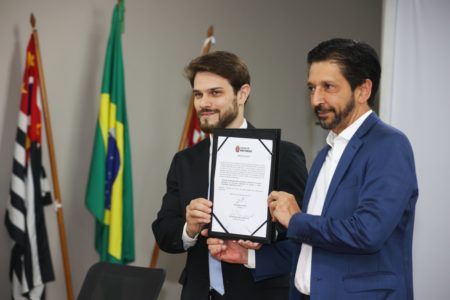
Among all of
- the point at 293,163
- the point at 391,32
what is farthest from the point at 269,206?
the point at 391,32

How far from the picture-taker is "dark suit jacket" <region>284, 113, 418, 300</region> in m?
1.77

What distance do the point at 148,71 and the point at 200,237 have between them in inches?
104

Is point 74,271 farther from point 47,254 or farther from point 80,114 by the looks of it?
point 80,114

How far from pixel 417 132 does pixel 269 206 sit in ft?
5.14

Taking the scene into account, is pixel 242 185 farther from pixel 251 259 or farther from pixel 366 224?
pixel 366 224

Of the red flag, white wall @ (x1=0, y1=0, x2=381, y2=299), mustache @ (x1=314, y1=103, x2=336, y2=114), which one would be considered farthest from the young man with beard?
white wall @ (x1=0, y1=0, x2=381, y2=299)

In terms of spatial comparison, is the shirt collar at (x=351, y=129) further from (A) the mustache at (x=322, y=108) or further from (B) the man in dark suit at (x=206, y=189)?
(B) the man in dark suit at (x=206, y=189)

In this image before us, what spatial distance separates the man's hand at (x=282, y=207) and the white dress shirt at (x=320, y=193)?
0.24 feet

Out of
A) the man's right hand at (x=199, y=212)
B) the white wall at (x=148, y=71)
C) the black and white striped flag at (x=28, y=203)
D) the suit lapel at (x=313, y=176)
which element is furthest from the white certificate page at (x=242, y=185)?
the white wall at (x=148, y=71)

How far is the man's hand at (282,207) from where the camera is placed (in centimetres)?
200

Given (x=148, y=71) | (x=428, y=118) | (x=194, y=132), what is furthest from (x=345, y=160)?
(x=148, y=71)

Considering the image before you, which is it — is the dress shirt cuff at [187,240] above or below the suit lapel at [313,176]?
below

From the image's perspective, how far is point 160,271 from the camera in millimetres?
2348

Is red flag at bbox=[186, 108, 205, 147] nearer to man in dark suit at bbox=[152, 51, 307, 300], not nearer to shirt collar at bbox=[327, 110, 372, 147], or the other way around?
man in dark suit at bbox=[152, 51, 307, 300]
